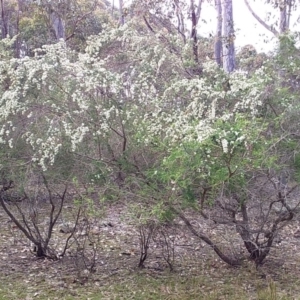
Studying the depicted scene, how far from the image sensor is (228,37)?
11359 mm

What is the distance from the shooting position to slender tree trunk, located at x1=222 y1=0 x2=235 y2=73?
449 inches

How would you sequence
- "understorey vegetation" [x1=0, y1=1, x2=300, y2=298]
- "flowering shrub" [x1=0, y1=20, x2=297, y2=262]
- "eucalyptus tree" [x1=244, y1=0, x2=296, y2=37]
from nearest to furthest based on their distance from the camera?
"flowering shrub" [x1=0, y1=20, x2=297, y2=262] < "understorey vegetation" [x1=0, y1=1, x2=300, y2=298] < "eucalyptus tree" [x1=244, y1=0, x2=296, y2=37]

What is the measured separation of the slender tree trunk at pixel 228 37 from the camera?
37.4 feet

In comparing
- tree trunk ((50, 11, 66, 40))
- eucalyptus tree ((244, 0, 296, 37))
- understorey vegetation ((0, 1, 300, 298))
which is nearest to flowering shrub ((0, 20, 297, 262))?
understorey vegetation ((0, 1, 300, 298))

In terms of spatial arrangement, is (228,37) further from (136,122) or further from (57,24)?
(57,24)

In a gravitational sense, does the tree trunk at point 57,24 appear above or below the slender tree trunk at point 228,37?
above

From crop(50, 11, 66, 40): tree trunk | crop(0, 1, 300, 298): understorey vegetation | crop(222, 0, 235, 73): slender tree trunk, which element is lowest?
crop(0, 1, 300, 298): understorey vegetation

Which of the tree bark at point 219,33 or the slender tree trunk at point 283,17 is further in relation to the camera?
the tree bark at point 219,33

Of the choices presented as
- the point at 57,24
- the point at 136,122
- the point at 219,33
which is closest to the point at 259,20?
the point at 219,33

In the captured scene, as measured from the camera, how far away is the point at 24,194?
256 inches

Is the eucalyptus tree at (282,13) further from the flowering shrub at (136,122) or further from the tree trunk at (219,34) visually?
the flowering shrub at (136,122)

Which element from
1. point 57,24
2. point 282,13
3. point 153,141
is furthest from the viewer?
point 57,24

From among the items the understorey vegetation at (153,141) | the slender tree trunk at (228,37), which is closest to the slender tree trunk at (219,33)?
the slender tree trunk at (228,37)

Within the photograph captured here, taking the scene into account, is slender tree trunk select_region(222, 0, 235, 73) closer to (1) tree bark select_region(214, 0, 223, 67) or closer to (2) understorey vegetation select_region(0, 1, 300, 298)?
(1) tree bark select_region(214, 0, 223, 67)
